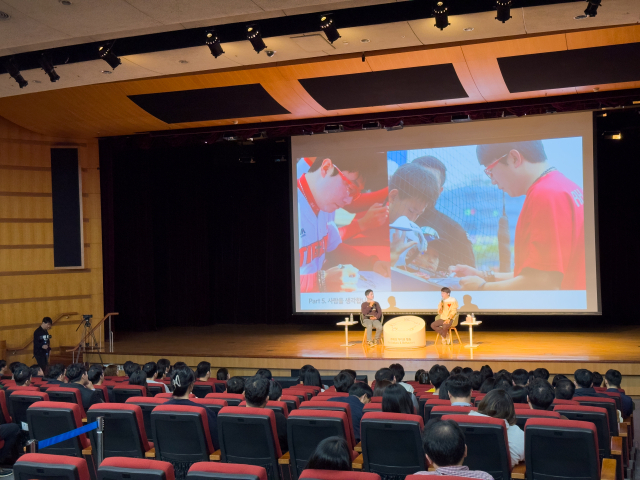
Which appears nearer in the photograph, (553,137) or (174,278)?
(553,137)

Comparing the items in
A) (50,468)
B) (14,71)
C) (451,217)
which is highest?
(14,71)

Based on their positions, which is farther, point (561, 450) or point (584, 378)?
point (584, 378)

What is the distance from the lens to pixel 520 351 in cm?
956

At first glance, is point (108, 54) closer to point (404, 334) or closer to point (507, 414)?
point (507, 414)

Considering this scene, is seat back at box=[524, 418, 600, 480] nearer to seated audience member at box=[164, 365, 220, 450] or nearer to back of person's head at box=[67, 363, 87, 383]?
seated audience member at box=[164, 365, 220, 450]

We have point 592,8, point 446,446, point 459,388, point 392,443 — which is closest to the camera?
point 446,446

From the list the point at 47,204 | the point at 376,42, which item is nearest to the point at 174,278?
the point at 47,204

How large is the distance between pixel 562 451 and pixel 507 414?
0.48m

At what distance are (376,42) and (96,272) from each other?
7.85 metres

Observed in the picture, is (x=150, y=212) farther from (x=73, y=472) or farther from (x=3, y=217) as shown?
(x=73, y=472)

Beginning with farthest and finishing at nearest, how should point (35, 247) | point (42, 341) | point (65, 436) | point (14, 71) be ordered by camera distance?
1. point (35, 247)
2. point (42, 341)
3. point (14, 71)
4. point (65, 436)

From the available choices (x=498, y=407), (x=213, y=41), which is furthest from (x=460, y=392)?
(x=213, y=41)

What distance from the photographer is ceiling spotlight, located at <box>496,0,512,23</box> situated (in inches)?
228

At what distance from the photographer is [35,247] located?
37.3 ft
